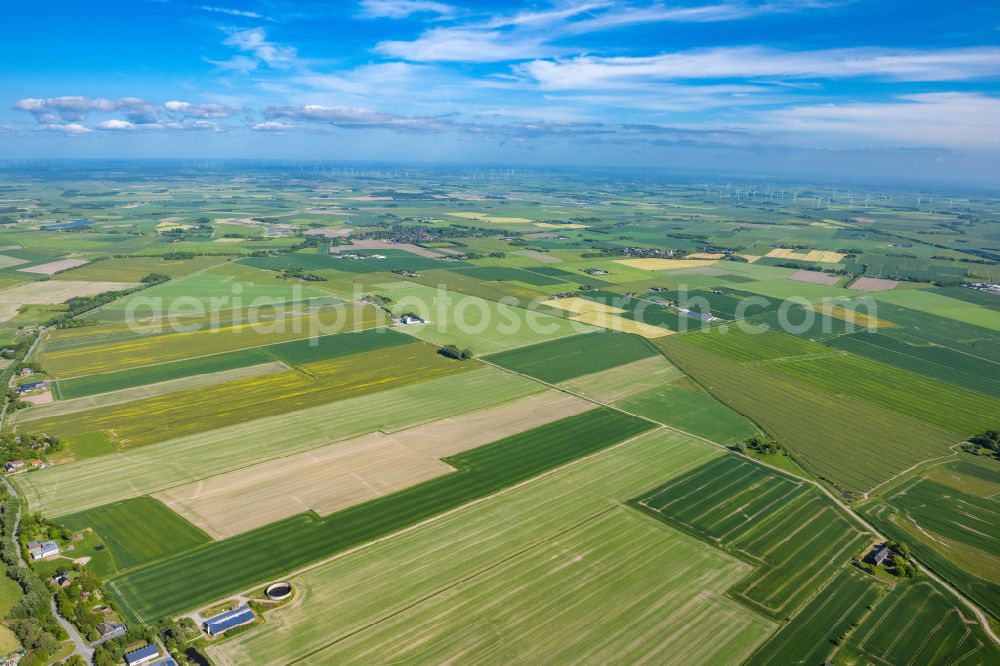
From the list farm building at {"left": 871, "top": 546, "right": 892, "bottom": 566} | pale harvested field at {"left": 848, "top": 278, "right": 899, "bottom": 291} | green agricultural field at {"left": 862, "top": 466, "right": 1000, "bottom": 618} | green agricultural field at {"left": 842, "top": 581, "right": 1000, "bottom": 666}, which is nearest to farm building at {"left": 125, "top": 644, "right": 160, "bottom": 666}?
green agricultural field at {"left": 842, "top": 581, "right": 1000, "bottom": 666}

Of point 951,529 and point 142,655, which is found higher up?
point 951,529

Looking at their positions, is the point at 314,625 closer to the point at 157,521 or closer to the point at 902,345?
the point at 157,521

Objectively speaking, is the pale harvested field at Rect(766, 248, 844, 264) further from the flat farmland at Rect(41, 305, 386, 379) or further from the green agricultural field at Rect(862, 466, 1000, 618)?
the green agricultural field at Rect(862, 466, 1000, 618)

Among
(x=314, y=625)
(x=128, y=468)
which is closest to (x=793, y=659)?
(x=314, y=625)

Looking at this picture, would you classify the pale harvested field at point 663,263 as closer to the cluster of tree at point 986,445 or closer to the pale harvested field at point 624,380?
the pale harvested field at point 624,380

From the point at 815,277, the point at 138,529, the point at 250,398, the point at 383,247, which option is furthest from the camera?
the point at 383,247

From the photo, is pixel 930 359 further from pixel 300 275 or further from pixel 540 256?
pixel 300 275

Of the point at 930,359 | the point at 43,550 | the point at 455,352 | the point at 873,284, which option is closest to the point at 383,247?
the point at 455,352
